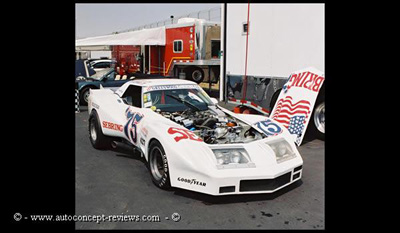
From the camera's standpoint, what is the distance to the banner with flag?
6777 millimetres

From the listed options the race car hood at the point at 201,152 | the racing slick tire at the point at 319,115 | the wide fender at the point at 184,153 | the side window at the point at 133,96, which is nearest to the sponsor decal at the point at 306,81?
the racing slick tire at the point at 319,115

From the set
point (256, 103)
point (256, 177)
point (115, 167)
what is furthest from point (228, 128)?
point (256, 103)

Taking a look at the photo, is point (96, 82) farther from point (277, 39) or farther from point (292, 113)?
point (292, 113)

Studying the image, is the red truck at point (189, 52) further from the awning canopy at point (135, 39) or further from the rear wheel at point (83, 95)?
the rear wheel at point (83, 95)

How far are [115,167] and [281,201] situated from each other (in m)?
2.59

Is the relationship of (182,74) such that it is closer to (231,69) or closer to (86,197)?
(231,69)

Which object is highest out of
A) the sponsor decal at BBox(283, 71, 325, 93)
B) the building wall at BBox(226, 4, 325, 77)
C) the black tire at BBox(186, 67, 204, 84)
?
the building wall at BBox(226, 4, 325, 77)

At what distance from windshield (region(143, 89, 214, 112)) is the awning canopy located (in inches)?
415

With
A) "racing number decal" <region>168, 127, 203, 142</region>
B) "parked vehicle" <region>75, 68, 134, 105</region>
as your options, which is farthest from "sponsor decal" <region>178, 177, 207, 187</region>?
"parked vehicle" <region>75, 68, 134, 105</region>

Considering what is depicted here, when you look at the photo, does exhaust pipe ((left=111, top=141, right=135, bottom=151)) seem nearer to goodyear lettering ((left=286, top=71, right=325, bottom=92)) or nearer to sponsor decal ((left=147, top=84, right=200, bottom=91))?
sponsor decal ((left=147, top=84, right=200, bottom=91))

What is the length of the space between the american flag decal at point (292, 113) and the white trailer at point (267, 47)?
31.7 inches

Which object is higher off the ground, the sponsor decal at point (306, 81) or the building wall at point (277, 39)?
the building wall at point (277, 39)

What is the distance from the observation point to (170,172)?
4102 mm

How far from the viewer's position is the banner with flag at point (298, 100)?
6.78 meters
